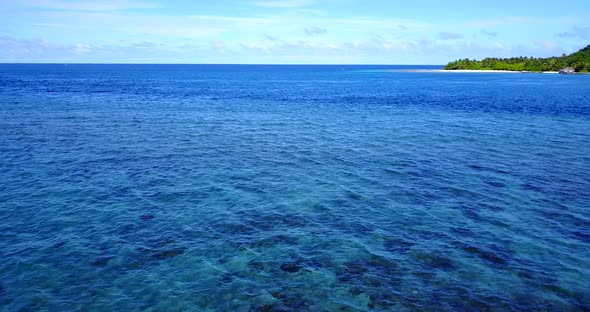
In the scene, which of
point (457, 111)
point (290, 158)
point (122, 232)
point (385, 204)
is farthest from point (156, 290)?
point (457, 111)

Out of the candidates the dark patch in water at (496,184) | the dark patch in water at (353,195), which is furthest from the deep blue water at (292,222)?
the dark patch in water at (496,184)

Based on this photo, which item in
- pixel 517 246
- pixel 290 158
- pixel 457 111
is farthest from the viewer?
pixel 457 111

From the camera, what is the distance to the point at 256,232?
79.0ft

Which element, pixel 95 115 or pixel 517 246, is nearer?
pixel 517 246

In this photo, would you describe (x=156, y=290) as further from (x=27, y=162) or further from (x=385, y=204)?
(x=27, y=162)

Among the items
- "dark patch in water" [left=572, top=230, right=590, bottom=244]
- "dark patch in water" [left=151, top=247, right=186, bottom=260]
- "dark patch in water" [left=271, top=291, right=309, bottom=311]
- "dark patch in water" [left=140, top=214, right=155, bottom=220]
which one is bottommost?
"dark patch in water" [left=271, top=291, right=309, bottom=311]

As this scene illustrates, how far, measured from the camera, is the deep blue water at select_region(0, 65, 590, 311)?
17953 mm

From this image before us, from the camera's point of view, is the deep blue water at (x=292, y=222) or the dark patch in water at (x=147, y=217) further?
the dark patch in water at (x=147, y=217)

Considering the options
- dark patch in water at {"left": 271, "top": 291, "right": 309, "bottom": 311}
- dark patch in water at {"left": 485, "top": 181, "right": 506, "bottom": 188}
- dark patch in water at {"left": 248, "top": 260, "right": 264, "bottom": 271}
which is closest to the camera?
dark patch in water at {"left": 271, "top": 291, "right": 309, "bottom": 311}

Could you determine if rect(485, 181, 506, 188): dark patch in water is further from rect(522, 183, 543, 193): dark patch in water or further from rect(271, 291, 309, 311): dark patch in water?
rect(271, 291, 309, 311): dark patch in water

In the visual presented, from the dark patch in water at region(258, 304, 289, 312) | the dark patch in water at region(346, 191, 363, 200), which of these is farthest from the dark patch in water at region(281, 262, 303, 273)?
the dark patch in water at region(346, 191, 363, 200)

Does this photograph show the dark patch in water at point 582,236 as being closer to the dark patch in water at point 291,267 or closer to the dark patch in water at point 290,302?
the dark patch in water at point 291,267

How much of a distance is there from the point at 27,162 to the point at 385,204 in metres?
33.3

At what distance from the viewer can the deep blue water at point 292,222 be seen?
1795cm
